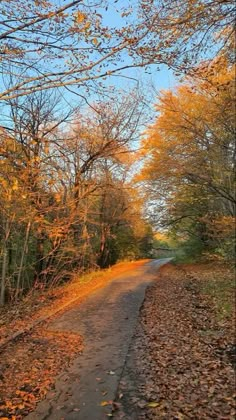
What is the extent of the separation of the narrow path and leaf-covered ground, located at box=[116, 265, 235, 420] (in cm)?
22

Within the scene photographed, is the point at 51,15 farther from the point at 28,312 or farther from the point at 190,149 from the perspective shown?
the point at 190,149

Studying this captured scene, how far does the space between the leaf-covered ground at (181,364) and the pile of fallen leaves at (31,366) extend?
1081mm

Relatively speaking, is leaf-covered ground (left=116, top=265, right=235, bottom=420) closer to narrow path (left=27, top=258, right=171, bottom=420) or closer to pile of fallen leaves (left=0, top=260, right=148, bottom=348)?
narrow path (left=27, top=258, right=171, bottom=420)

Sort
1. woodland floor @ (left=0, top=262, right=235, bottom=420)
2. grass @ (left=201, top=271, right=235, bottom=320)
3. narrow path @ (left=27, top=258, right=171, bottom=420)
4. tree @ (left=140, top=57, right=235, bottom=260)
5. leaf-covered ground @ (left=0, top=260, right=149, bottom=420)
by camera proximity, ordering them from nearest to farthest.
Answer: narrow path @ (left=27, top=258, right=171, bottom=420)
woodland floor @ (left=0, top=262, right=235, bottom=420)
leaf-covered ground @ (left=0, top=260, right=149, bottom=420)
grass @ (left=201, top=271, right=235, bottom=320)
tree @ (left=140, top=57, right=235, bottom=260)

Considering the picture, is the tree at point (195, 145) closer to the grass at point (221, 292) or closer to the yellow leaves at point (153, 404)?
the grass at point (221, 292)

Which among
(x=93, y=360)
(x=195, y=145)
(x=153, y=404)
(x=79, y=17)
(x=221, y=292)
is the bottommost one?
(x=153, y=404)

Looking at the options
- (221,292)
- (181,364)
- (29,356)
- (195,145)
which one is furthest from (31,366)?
(195,145)

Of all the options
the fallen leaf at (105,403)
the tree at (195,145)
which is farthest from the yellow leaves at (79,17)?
the tree at (195,145)

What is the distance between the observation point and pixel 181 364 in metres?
5.84

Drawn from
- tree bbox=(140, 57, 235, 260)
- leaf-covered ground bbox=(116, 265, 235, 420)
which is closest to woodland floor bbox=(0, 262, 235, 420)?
leaf-covered ground bbox=(116, 265, 235, 420)

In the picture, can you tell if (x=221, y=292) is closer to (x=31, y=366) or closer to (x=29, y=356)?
(x=29, y=356)

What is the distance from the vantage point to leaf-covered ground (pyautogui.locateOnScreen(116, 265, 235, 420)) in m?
4.36

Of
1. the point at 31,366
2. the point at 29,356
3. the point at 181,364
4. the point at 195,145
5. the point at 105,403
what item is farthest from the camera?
the point at 195,145

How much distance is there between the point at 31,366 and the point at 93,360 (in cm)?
98
